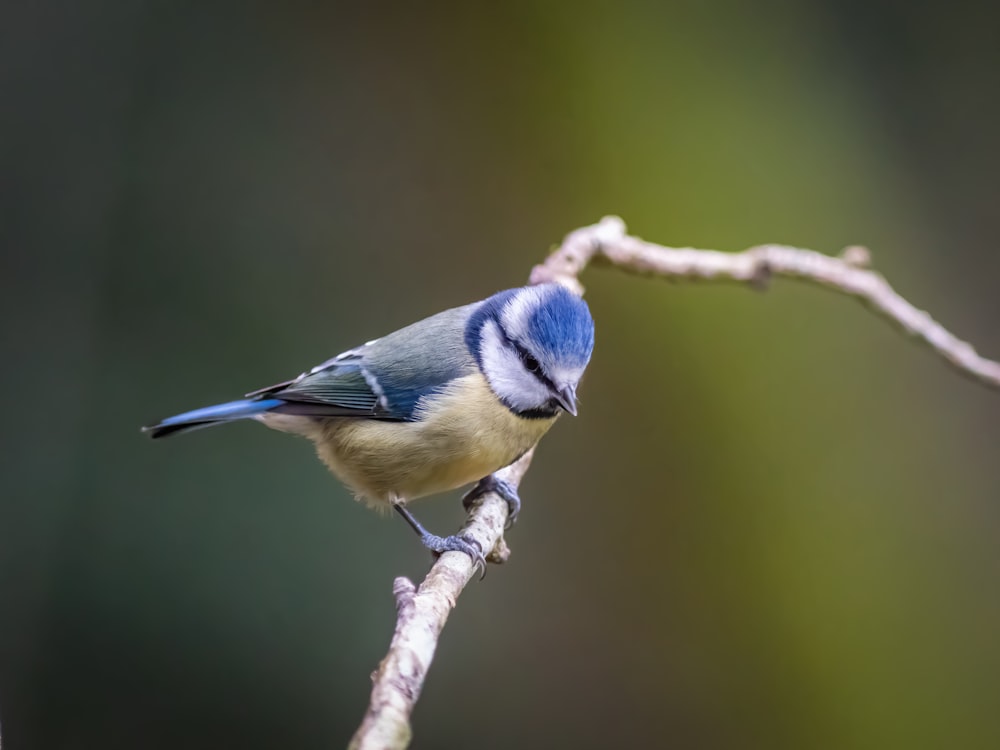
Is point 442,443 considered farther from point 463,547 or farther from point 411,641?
point 411,641

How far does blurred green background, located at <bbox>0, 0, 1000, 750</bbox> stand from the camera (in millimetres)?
2428

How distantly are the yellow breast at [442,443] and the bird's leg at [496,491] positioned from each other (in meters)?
0.06

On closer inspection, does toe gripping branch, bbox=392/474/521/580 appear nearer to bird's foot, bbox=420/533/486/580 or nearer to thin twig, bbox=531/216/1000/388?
bird's foot, bbox=420/533/486/580

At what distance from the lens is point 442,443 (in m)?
1.56

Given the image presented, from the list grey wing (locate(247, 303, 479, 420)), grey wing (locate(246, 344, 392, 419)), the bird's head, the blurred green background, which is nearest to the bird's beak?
the bird's head

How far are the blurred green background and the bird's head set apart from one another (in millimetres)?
1080

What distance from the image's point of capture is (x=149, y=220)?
8.95 ft

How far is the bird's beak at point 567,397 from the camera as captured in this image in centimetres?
150

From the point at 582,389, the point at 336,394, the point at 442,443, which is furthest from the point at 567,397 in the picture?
the point at 582,389

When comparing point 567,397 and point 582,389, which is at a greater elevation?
point 582,389

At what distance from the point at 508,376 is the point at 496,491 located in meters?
0.23

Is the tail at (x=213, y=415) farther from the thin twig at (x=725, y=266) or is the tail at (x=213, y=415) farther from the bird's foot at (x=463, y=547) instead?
the thin twig at (x=725, y=266)

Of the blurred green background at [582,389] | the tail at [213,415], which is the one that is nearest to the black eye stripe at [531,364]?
the tail at [213,415]

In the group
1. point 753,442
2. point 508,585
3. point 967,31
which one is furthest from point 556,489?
point 967,31
